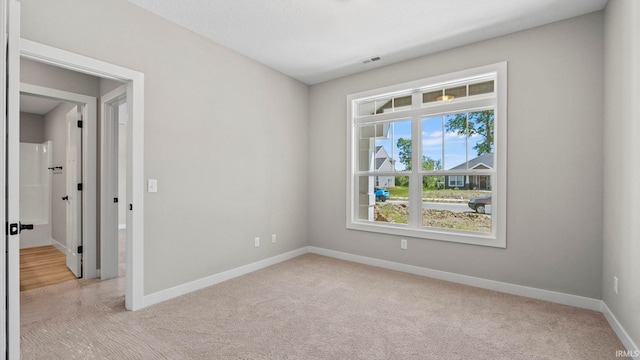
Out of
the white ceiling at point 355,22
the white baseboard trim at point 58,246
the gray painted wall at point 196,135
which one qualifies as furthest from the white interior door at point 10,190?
the white baseboard trim at point 58,246

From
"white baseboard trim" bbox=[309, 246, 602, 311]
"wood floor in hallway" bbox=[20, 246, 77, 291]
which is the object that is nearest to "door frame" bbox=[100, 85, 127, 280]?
"wood floor in hallway" bbox=[20, 246, 77, 291]

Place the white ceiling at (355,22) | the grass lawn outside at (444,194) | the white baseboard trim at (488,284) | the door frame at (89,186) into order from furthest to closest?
the door frame at (89,186) → the grass lawn outside at (444,194) → the white baseboard trim at (488,284) → the white ceiling at (355,22)

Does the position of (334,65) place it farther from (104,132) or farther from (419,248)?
(104,132)

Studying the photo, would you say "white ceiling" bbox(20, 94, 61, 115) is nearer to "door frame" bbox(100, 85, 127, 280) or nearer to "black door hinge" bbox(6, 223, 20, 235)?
"door frame" bbox(100, 85, 127, 280)

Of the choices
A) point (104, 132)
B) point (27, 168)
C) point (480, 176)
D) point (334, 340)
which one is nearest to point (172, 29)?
point (104, 132)

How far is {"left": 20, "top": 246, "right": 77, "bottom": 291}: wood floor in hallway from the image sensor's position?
11.3 feet

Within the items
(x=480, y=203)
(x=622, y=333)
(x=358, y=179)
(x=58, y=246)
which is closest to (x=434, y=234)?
(x=480, y=203)

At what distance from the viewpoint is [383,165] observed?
424 centimetres

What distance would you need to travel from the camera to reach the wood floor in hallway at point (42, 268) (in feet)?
11.3

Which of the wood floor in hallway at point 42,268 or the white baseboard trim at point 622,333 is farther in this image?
the wood floor in hallway at point 42,268

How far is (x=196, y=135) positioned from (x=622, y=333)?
4026 mm

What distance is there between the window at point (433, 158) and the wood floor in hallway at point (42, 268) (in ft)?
12.2

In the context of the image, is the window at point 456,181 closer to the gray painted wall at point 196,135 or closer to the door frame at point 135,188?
the gray painted wall at point 196,135

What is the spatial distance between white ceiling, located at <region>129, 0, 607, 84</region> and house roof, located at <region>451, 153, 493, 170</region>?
1290 millimetres
